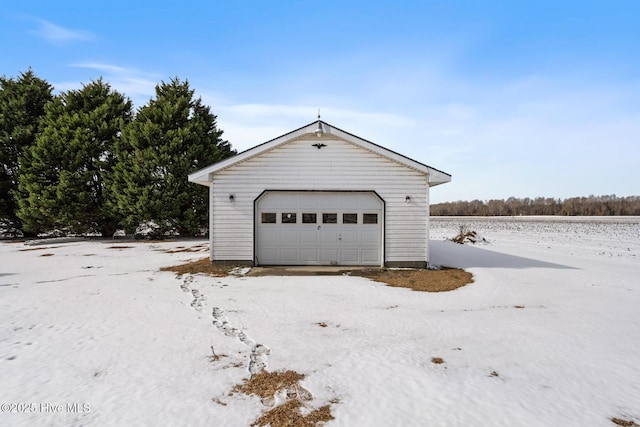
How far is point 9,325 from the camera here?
20.0 feet

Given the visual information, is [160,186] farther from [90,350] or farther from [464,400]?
[464,400]

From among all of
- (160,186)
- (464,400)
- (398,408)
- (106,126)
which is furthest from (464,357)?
(106,126)

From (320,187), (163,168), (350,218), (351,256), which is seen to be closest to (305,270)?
(351,256)

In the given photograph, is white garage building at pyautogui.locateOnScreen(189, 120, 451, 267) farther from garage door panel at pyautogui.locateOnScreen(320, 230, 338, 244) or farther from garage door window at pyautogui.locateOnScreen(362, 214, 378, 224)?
garage door panel at pyautogui.locateOnScreen(320, 230, 338, 244)

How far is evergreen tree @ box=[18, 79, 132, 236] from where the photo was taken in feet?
69.4

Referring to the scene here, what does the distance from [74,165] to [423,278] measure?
886 inches

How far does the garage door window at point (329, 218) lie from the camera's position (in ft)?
40.7

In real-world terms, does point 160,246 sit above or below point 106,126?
below

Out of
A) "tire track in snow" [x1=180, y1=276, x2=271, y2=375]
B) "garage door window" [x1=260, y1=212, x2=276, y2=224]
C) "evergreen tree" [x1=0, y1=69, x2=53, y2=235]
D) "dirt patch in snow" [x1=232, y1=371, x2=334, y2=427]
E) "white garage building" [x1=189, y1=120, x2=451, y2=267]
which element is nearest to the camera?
"dirt patch in snow" [x1=232, y1=371, x2=334, y2=427]

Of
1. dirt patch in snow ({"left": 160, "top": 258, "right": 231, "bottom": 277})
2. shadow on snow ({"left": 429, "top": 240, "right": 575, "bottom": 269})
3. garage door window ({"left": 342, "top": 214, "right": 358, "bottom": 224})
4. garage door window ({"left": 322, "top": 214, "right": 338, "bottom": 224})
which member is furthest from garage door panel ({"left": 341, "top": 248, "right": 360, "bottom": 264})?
dirt patch in snow ({"left": 160, "top": 258, "right": 231, "bottom": 277})

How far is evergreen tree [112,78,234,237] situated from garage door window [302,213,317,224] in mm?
12031

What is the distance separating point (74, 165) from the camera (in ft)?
70.9

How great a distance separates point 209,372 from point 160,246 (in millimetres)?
16466

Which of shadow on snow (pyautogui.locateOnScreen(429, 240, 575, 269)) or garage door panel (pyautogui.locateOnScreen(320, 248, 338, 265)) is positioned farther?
shadow on snow (pyautogui.locateOnScreen(429, 240, 575, 269))
